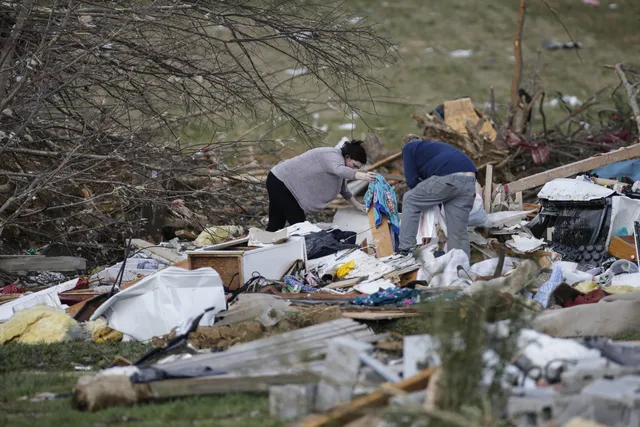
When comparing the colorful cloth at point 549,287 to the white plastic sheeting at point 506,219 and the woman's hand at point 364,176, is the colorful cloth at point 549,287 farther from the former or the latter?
the woman's hand at point 364,176

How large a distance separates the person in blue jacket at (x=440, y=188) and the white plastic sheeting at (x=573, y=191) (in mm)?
→ 1324

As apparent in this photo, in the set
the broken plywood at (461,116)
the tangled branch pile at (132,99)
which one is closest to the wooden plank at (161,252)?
the tangled branch pile at (132,99)

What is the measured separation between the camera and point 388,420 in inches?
140

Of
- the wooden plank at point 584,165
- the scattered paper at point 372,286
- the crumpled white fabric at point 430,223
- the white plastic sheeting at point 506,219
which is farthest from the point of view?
the wooden plank at point 584,165

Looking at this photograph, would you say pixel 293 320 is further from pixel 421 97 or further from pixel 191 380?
pixel 421 97

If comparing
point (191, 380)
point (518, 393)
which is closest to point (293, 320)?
point (191, 380)

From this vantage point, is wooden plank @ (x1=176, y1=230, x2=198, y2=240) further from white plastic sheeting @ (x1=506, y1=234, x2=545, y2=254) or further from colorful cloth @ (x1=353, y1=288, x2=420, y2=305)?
colorful cloth @ (x1=353, y1=288, x2=420, y2=305)

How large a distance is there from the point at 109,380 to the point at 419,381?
172cm

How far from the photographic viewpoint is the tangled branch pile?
8500mm

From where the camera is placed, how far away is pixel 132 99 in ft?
32.7

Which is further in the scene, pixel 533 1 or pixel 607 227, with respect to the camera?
pixel 533 1

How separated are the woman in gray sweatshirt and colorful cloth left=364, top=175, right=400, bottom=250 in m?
0.33

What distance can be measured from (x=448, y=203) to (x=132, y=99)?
3686 millimetres

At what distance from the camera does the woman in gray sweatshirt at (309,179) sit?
9.76m
